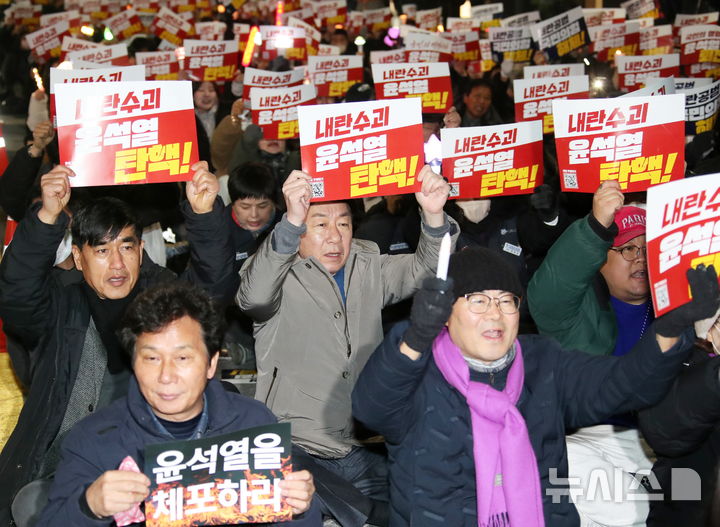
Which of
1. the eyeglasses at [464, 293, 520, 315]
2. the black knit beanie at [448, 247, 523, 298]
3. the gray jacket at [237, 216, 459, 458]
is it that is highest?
the black knit beanie at [448, 247, 523, 298]

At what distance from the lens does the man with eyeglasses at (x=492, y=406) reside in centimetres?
306

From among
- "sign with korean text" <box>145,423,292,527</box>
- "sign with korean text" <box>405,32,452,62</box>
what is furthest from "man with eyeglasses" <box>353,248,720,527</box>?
"sign with korean text" <box>405,32,452,62</box>

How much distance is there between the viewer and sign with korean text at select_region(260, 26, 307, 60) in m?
13.2

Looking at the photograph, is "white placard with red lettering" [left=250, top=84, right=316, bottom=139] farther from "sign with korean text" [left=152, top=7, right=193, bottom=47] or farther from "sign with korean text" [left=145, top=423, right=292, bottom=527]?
A: "sign with korean text" [left=152, top=7, right=193, bottom=47]

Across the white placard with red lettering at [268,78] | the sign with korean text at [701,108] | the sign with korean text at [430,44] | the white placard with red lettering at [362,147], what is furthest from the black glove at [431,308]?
the sign with korean text at [430,44]

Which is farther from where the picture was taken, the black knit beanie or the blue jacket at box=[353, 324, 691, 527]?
the black knit beanie

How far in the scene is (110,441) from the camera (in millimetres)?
3029

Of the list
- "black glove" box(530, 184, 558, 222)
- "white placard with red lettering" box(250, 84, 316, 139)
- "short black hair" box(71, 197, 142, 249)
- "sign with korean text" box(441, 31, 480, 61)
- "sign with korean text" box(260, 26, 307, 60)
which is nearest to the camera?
"short black hair" box(71, 197, 142, 249)

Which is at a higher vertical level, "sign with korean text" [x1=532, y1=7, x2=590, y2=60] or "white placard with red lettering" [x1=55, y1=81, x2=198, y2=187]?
"white placard with red lettering" [x1=55, y1=81, x2=198, y2=187]

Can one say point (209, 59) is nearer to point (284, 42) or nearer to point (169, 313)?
point (284, 42)

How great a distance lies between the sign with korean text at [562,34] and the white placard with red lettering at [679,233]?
8432 mm

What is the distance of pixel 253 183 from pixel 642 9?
11729mm

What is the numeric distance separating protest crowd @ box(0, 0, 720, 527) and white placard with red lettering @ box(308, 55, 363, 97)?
12.1 ft

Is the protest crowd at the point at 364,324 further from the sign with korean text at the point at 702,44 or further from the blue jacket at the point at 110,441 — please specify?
the sign with korean text at the point at 702,44
